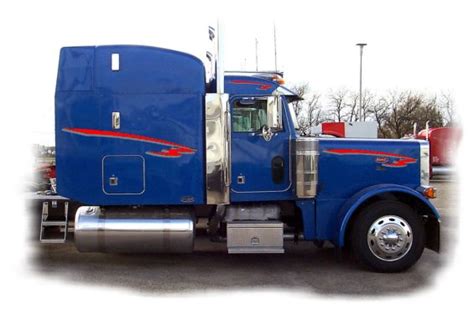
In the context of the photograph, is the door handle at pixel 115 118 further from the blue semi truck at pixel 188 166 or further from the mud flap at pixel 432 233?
the mud flap at pixel 432 233

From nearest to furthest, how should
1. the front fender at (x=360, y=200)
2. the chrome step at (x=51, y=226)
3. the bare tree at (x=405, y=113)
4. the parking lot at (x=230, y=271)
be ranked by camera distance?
the parking lot at (x=230, y=271) < the front fender at (x=360, y=200) < the chrome step at (x=51, y=226) < the bare tree at (x=405, y=113)

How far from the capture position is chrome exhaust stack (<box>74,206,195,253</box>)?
6.72 metres

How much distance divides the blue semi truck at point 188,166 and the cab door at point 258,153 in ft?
0.05

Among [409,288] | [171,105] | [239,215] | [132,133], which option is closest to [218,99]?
[171,105]

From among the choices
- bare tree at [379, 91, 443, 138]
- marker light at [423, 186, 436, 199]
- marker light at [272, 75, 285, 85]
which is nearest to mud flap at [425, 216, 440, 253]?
marker light at [423, 186, 436, 199]

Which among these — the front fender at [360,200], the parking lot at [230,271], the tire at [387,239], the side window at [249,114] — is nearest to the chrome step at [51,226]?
the parking lot at [230,271]

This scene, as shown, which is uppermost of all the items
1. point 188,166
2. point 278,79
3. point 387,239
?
point 278,79

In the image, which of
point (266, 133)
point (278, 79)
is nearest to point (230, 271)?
point (266, 133)

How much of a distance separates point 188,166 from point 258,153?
3.28 feet

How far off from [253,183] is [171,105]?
1.58 m

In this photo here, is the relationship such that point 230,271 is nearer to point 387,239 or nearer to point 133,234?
point 133,234

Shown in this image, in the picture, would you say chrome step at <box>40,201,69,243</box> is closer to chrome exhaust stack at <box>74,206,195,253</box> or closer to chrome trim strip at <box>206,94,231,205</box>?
chrome exhaust stack at <box>74,206,195,253</box>

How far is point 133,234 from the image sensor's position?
6.71 meters

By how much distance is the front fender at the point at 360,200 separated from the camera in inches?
261
